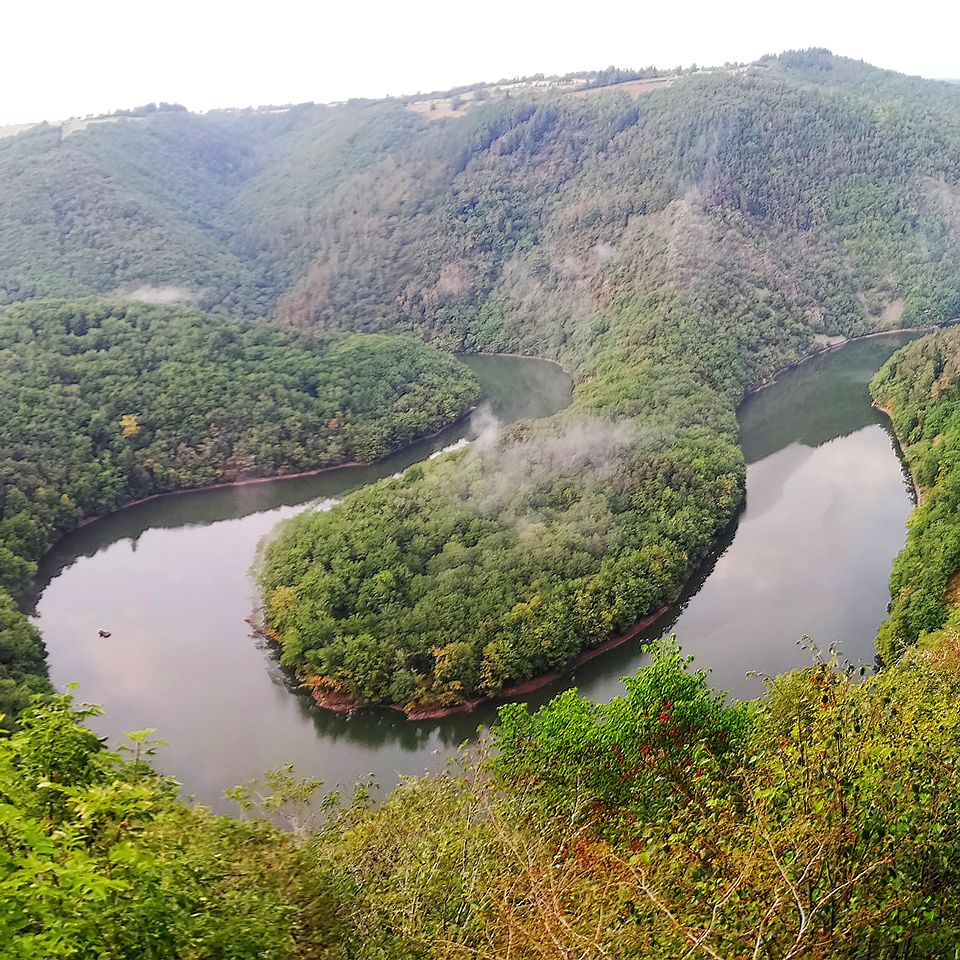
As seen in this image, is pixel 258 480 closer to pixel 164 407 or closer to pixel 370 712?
pixel 164 407

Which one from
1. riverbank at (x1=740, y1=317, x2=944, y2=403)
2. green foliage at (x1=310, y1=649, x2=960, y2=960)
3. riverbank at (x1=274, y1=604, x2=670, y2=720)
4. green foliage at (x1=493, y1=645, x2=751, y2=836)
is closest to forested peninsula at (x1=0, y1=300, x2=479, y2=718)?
riverbank at (x1=274, y1=604, x2=670, y2=720)

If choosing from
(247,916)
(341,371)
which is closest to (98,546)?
(341,371)

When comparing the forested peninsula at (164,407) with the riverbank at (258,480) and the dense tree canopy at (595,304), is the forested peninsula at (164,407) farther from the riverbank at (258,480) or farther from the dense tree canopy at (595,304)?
the dense tree canopy at (595,304)

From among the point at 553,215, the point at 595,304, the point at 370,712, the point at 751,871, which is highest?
the point at 553,215

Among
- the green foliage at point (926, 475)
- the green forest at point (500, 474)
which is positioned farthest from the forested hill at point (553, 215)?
the green foliage at point (926, 475)

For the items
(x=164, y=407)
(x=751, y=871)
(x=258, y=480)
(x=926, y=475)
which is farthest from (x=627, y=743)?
(x=164, y=407)

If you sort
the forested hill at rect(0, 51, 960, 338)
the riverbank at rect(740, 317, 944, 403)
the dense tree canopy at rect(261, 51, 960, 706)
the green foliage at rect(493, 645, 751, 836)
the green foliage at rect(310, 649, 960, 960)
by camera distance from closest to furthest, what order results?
the green foliage at rect(310, 649, 960, 960) → the green foliage at rect(493, 645, 751, 836) → the dense tree canopy at rect(261, 51, 960, 706) → the riverbank at rect(740, 317, 944, 403) → the forested hill at rect(0, 51, 960, 338)

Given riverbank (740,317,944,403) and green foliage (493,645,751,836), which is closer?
green foliage (493,645,751,836)

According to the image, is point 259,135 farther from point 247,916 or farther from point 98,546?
point 247,916

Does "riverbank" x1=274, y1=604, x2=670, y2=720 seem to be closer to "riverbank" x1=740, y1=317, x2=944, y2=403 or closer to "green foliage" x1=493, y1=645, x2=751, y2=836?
"green foliage" x1=493, y1=645, x2=751, y2=836
